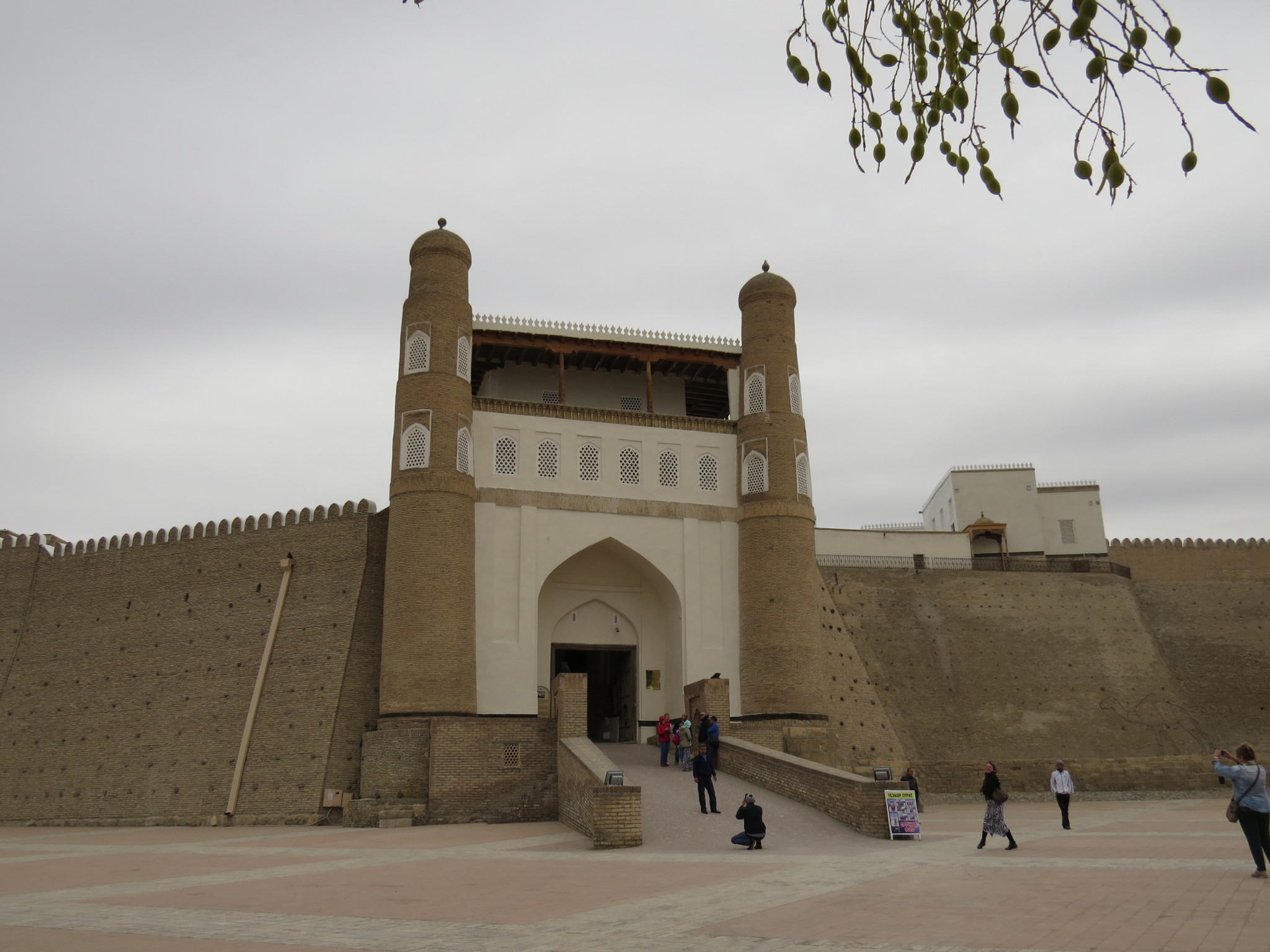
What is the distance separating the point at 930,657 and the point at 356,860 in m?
17.9

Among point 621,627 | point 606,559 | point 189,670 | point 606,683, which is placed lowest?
point 606,683

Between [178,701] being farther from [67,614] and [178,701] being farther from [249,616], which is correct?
[67,614]

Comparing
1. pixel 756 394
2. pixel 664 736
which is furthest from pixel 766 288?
pixel 664 736

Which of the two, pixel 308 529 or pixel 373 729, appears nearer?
pixel 373 729

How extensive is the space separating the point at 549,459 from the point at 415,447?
281 cm

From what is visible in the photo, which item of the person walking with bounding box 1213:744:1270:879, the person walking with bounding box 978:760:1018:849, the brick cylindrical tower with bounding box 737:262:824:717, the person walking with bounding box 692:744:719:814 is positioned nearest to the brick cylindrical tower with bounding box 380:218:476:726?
the brick cylindrical tower with bounding box 737:262:824:717

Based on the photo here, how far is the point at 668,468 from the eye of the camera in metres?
21.7

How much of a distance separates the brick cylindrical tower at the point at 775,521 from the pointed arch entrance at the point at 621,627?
1628 mm

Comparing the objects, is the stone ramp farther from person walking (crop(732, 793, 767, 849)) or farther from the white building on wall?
the white building on wall

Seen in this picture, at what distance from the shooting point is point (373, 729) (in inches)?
719

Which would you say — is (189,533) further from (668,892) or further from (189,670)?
(668,892)

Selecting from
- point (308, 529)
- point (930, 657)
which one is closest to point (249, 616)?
point (308, 529)

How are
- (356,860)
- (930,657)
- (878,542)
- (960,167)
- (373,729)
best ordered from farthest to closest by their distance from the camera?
(878,542), (930,657), (373,729), (356,860), (960,167)

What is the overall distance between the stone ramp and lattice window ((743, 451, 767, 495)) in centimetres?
665
